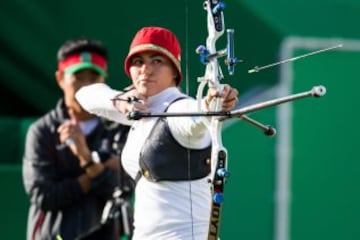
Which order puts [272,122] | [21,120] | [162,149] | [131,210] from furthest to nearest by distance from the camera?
[21,120], [272,122], [131,210], [162,149]

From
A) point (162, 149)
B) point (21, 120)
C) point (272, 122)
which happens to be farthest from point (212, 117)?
point (21, 120)

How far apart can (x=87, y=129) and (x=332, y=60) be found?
4.68ft

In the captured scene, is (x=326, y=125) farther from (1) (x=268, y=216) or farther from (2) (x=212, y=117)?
(2) (x=212, y=117)

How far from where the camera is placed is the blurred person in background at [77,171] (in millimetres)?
5941

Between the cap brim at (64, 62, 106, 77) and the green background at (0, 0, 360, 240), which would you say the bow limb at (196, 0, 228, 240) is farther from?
the green background at (0, 0, 360, 240)

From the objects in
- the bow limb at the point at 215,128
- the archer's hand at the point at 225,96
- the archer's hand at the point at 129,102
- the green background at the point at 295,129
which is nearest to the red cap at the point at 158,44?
the archer's hand at the point at 129,102

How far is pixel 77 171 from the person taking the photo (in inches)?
239

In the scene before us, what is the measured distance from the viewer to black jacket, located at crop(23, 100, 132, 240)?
19.5ft

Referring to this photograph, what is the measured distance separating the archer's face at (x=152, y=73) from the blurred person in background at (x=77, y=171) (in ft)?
4.20

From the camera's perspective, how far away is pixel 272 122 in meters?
6.94

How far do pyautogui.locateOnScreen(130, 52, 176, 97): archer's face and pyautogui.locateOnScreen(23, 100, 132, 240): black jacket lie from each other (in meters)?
1.31

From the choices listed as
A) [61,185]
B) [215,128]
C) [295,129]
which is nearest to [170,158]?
[215,128]

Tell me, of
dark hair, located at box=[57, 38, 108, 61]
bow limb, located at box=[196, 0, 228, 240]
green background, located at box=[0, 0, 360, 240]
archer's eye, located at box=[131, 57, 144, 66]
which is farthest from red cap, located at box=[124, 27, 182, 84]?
green background, located at box=[0, 0, 360, 240]

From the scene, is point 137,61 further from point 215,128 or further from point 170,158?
point 215,128
